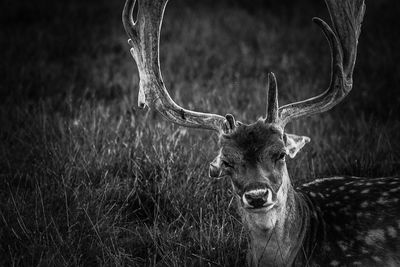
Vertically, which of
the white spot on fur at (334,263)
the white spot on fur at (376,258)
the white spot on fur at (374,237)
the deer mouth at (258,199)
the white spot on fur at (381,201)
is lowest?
the white spot on fur at (334,263)

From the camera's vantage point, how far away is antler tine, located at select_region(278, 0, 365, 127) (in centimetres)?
371

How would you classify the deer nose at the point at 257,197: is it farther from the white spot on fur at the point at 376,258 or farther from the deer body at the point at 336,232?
the white spot on fur at the point at 376,258

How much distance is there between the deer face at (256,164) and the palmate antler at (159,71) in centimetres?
21

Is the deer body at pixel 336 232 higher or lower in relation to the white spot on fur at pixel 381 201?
lower

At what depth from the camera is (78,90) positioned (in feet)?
23.6

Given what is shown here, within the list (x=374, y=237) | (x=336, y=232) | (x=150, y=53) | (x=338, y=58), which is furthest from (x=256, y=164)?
(x=150, y=53)

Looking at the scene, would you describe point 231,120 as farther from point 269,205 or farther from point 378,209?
point 378,209

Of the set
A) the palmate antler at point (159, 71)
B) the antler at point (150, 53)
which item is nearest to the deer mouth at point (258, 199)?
the palmate antler at point (159, 71)

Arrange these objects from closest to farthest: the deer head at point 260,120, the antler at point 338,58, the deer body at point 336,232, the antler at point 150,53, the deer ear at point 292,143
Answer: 1. the deer head at point 260,120
2. the deer body at point 336,232
3. the deer ear at point 292,143
4. the antler at point 338,58
5. the antler at point 150,53

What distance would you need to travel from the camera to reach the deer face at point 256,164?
3.21 meters

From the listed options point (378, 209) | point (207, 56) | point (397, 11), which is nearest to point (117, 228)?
point (378, 209)

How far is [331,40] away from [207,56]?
4695mm

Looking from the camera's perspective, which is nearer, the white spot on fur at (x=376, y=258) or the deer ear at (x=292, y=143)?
the white spot on fur at (x=376, y=258)

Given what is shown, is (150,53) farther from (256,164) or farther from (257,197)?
(257,197)
